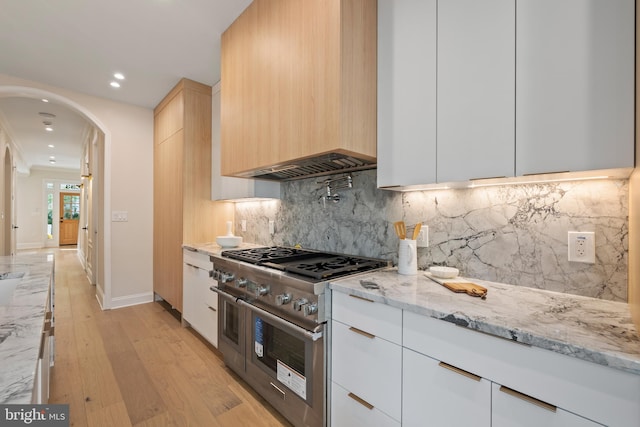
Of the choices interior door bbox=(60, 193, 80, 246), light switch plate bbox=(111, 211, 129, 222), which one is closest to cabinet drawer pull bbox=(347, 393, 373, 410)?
light switch plate bbox=(111, 211, 129, 222)

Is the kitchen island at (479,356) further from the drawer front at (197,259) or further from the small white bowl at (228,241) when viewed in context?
the small white bowl at (228,241)

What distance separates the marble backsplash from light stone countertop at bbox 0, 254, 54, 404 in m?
1.61

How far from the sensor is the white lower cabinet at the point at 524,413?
0.77m

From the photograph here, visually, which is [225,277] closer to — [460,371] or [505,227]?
[460,371]

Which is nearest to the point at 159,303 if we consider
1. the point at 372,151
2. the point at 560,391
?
the point at 372,151

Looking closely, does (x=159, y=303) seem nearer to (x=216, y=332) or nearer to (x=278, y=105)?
(x=216, y=332)

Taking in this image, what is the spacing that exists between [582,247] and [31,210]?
43.6 feet

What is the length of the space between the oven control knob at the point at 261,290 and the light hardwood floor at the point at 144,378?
0.75 meters

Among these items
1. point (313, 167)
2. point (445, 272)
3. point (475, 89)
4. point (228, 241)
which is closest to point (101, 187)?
point (228, 241)

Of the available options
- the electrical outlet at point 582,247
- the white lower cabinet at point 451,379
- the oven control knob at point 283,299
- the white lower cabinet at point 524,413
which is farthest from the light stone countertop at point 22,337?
the electrical outlet at point 582,247

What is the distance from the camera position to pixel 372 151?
63.4 inches

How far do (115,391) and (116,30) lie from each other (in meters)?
2.79

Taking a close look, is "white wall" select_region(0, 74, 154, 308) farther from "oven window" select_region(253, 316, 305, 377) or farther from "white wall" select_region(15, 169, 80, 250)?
"white wall" select_region(15, 169, 80, 250)

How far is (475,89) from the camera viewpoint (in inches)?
48.7
